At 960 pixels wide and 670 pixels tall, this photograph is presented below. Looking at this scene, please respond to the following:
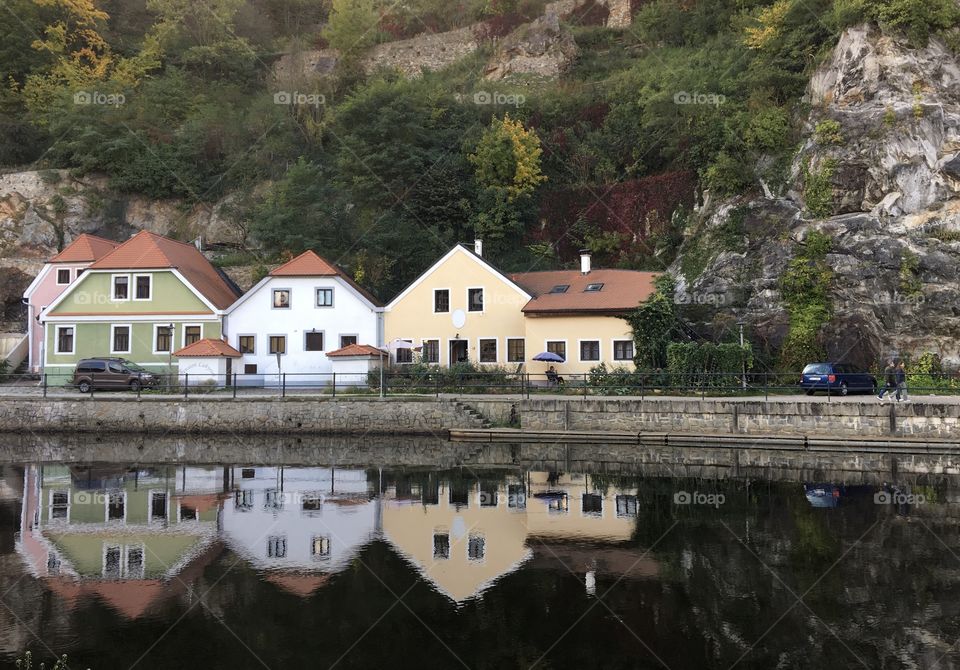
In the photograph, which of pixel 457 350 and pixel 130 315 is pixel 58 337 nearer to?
pixel 130 315

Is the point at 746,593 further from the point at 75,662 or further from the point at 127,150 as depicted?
the point at 127,150

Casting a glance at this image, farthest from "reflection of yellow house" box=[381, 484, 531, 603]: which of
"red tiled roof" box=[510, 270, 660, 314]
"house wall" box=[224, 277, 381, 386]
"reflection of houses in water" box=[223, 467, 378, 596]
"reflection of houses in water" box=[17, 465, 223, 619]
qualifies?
"house wall" box=[224, 277, 381, 386]

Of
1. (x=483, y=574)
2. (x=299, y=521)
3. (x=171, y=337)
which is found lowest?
(x=483, y=574)

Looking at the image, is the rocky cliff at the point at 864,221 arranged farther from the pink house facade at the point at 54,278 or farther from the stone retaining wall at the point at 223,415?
the pink house facade at the point at 54,278

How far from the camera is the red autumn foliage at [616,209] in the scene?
1757 inches

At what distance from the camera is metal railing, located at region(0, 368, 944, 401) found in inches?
1157

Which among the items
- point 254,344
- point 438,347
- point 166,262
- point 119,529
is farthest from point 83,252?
point 119,529

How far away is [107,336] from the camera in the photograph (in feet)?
128

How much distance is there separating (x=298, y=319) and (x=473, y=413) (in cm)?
1409

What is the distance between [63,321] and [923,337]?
4061cm

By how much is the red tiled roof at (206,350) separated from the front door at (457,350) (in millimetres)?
10517

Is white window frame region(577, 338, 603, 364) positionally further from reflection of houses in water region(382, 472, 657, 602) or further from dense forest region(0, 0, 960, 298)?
reflection of houses in water region(382, 472, 657, 602)

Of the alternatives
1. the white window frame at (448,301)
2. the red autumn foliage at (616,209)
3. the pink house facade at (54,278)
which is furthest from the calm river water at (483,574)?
the red autumn foliage at (616,209)

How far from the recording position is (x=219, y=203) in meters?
55.0
